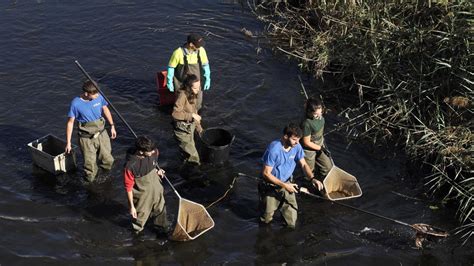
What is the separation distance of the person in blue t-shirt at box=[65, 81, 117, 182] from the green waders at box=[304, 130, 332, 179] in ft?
11.4

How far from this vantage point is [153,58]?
14.2 meters

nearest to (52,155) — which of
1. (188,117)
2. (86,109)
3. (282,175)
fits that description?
(86,109)

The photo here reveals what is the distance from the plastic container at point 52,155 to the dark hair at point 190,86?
2318 mm

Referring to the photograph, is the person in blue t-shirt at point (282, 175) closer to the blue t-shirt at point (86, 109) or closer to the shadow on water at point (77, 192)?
the shadow on water at point (77, 192)

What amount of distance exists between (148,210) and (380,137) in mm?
5240

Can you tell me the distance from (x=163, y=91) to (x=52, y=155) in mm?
→ 2837

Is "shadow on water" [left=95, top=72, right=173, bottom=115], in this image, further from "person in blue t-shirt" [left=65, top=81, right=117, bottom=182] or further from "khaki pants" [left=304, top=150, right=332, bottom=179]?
"khaki pants" [left=304, top=150, right=332, bottom=179]

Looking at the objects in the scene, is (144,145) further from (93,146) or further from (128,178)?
(93,146)

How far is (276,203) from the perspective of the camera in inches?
345

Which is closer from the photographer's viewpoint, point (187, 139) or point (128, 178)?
point (128, 178)

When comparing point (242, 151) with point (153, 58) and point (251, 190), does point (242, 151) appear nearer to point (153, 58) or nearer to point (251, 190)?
point (251, 190)

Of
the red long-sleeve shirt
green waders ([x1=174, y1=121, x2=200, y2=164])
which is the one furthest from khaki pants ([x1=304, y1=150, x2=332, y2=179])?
the red long-sleeve shirt

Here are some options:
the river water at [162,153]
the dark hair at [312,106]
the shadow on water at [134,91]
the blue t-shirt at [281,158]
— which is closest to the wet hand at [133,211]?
the river water at [162,153]

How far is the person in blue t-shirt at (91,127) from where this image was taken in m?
9.18
